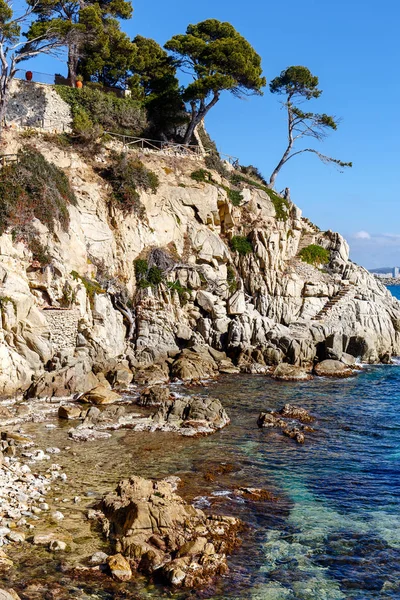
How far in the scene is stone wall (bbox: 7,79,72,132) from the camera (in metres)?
41.3

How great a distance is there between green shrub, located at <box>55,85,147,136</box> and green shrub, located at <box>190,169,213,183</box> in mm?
6635

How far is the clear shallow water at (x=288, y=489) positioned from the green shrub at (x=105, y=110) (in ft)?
90.5

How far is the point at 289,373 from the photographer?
32156 mm

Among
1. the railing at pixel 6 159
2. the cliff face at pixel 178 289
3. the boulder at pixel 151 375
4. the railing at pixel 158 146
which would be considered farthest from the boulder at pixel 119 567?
the railing at pixel 158 146

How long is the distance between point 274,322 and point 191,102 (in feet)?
72.5

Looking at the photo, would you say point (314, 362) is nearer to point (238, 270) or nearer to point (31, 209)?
point (238, 270)

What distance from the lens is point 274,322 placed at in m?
38.3

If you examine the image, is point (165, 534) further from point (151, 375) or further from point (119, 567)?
point (151, 375)

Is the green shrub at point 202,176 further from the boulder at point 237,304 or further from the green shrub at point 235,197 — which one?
the boulder at point 237,304

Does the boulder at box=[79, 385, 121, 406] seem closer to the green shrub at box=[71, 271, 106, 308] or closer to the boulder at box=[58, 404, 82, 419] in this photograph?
the boulder at box=[58, 404, 82, 419]

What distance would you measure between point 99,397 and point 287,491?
36.8ft

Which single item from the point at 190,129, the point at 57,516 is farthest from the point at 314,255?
the point at 57,516

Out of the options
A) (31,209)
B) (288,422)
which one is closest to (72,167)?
(31,209)

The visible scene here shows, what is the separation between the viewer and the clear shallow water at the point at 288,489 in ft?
34.7
